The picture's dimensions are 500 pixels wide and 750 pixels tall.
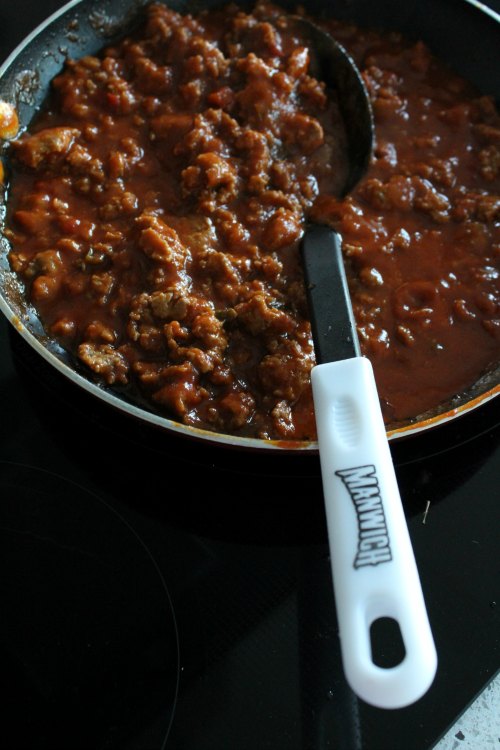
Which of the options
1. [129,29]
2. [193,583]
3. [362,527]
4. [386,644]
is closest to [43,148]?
[129,29]

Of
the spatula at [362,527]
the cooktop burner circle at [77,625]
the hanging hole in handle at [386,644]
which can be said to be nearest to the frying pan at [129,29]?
the cooktop burner circle at [77,625]

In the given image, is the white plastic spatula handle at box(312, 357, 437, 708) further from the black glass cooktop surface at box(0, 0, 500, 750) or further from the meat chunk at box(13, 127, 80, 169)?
the meat chunk at box(13, 127, 80, 169)

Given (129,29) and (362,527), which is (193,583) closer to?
(362,527)

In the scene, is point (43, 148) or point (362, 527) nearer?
point (362, 527)

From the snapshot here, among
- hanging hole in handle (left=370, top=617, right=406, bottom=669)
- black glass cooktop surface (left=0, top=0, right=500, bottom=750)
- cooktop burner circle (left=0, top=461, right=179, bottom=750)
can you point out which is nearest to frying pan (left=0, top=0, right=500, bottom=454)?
black glass cooktop surface (left=0, top=0, right=500, bottom=750)

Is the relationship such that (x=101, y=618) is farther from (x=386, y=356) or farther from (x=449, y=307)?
(x=449, y=307)

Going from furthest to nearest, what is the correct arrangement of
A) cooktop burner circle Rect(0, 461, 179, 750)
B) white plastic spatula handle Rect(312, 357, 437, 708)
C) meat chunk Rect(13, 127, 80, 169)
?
meat chunk Rect(13, 127, 80, 169) < cooktop burner circle Rect(0, 461, 179, 750) < white plastic spatula handle Rect(312, 357, 437, 708)

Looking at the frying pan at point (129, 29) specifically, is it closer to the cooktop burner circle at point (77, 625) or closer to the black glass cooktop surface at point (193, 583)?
the black glass cooktop surface at point (193, 583)

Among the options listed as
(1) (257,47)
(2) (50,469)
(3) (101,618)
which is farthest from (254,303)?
(1) (257,47)
